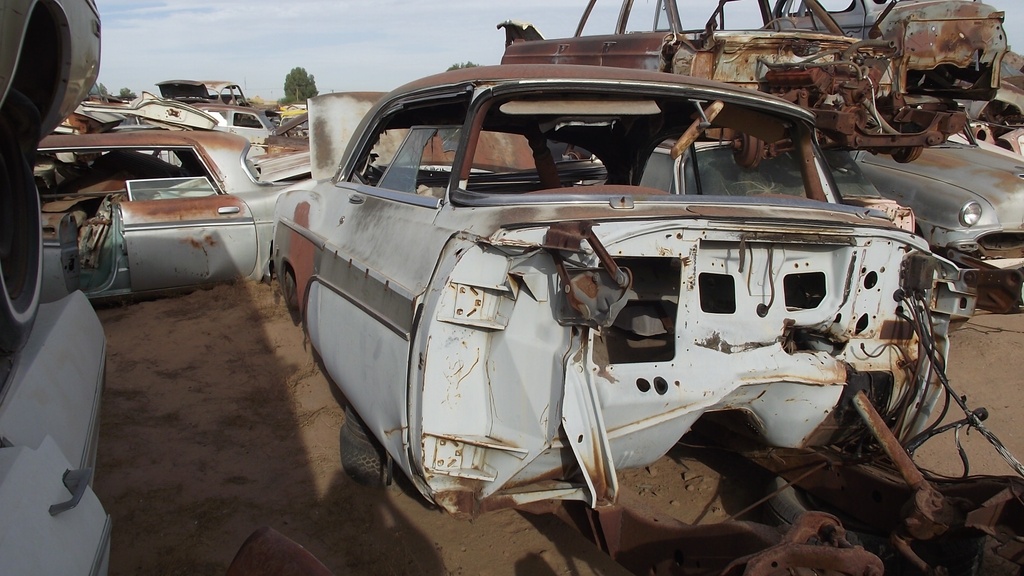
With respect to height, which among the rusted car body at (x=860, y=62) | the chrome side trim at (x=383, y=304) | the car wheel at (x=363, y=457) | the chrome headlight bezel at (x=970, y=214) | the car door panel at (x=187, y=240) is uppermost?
the rusted car body at (x=860, y=62)

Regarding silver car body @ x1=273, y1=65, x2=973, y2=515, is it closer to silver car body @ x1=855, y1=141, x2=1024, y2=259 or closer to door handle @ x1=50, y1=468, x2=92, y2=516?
door handle @ x1=50, y1=468, x2=92, y2=516

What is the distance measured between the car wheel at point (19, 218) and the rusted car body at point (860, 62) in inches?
193

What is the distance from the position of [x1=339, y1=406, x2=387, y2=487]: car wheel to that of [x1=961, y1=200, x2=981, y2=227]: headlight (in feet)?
17.3

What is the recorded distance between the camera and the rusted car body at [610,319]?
2.30 meters

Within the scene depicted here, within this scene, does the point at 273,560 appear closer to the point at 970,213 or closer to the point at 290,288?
the point at 290,288

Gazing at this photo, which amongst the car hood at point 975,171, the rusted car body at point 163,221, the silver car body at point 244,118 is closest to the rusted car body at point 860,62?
the car hood at point 975,171

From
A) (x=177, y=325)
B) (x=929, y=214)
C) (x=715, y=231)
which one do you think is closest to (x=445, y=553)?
(x=715, y=231)

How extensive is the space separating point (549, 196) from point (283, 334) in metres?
3.71

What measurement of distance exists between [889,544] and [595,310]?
152cm

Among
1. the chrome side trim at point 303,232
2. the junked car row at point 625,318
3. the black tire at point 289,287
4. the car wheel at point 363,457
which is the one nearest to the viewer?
the junked car row at point 625,318

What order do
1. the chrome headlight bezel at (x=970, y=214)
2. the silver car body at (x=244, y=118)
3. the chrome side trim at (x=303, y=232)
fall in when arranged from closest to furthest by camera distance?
the chrome side trim at (x=303, y=232) → the chrome headlight bezel at (x=970, y=214) → the silver car body at (x=244, y=118)

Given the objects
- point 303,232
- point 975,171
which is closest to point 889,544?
point 303,232

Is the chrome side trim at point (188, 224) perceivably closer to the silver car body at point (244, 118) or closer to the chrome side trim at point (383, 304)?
the chrome side trim at point (383, 304)

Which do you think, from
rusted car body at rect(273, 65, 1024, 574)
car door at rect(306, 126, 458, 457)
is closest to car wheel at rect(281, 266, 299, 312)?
car door at rect(306, 126, 458, 457)
